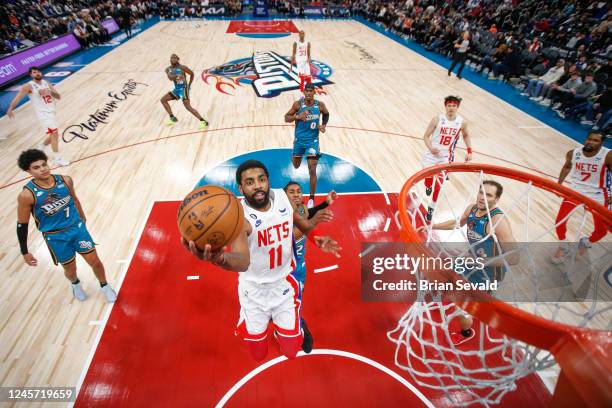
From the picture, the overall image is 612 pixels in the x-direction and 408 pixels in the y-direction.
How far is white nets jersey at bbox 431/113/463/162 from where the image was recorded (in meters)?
4.73

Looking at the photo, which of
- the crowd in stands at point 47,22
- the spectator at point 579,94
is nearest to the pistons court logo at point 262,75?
the spectator at point 579,94

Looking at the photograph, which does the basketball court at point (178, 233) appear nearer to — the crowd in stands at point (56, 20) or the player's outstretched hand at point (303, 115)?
the player's outstretched hand at point (303, 115)

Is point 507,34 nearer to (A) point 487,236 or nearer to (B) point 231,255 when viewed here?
(A) point 487,236

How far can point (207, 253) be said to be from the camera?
1999 millimetres

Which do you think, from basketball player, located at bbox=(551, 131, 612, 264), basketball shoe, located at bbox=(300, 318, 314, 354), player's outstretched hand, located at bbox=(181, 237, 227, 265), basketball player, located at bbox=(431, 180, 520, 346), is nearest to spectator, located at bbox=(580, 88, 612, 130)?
basketball player, located at bbox=(551, 131, 612, 264)

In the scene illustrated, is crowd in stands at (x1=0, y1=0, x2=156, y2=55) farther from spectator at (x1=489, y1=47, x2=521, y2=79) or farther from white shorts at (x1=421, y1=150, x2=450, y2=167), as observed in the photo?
spectator at (x1=489, y1=47, x2=521, y2=79)

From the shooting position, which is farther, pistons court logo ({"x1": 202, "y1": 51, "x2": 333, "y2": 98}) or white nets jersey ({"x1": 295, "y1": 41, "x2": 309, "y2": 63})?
pistons court logo ({"x1": 202, "y1": 51, "x2": 333, "y2": 98})

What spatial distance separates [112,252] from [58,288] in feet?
2.40

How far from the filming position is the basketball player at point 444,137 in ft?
15.4

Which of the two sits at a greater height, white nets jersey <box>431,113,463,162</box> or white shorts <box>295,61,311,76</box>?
white nets jersey <box>431,113,463,162</box>

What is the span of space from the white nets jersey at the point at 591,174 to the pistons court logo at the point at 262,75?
7.50 m

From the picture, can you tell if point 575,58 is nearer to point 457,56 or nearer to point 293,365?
point 457,56

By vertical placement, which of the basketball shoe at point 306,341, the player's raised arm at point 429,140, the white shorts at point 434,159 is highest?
the player's raised arm at point 429,140

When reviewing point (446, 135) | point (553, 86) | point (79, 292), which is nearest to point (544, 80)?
point (553, 86)
